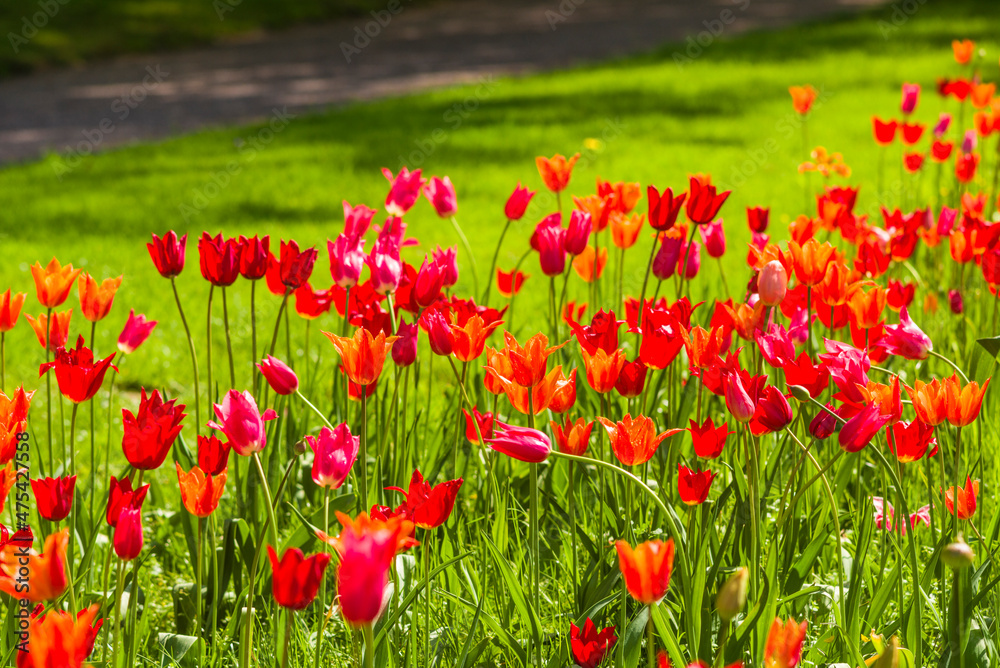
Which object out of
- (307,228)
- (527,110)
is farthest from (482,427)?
(527,110)

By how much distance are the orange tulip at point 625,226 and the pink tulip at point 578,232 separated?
0.24m

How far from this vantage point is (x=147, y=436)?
136cm

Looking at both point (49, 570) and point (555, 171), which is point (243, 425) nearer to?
point (49, 570)

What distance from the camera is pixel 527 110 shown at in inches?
305

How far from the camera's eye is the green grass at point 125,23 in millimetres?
10273

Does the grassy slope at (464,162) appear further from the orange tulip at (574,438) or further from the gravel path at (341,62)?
the orange tulip at (574,438)

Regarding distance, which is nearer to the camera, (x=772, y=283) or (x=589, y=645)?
(x=589, y=645)

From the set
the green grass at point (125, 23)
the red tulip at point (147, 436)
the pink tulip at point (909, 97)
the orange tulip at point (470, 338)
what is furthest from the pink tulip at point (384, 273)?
the green grass at point (125, 23)

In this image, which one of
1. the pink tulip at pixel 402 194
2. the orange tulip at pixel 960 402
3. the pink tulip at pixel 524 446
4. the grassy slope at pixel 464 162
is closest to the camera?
the pink tulip at pixel 524 446

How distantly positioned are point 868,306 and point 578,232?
23.3 inches

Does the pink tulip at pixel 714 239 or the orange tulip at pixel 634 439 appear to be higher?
the pink tulip at pixel 714 239

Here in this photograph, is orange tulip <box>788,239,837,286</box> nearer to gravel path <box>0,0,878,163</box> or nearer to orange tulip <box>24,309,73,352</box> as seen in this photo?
orange tulip <box>24,309,73,352</box>

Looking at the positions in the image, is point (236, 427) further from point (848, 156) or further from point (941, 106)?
point (941, 106)

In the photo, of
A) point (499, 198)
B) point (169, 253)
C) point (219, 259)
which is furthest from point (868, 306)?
point (499, 198)
